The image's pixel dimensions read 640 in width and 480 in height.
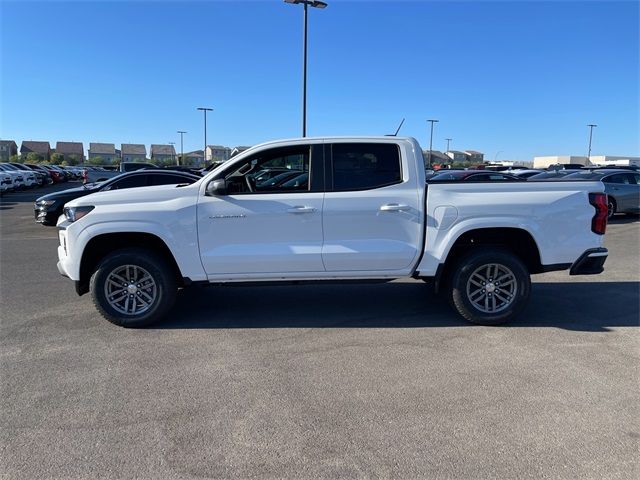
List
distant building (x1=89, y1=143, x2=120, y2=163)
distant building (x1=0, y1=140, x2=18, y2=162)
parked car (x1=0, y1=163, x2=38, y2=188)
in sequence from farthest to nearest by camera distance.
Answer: distant building (x1=89, y1=143, x2=120, y2=163) → distant building (x1=0, y1=140, x2=18, y2=162) → parked car (x1=0, y1=163, x2=38, y2=188)

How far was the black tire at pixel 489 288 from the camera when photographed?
5.20 meters

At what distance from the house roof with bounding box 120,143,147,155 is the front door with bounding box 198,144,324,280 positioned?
117 m

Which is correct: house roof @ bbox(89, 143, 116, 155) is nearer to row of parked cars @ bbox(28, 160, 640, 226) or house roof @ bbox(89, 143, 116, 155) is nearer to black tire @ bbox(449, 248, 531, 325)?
row of parked cars @ bbox(28, 160, 640, 226)

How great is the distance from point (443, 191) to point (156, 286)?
126 inches

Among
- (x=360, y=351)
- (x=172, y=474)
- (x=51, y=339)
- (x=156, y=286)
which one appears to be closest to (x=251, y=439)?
(x=172, y=474)

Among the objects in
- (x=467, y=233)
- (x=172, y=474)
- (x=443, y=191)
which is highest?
(x=443, y=191)

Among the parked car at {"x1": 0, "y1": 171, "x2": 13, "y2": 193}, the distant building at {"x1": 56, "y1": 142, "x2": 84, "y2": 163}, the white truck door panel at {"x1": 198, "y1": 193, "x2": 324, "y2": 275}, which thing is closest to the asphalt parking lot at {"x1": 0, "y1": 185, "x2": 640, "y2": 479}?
the white truck door panel at {"x1": 198, "y1": 193, "x2": 324, "y2": 275}

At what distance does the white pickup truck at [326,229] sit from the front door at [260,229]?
0.4 inches

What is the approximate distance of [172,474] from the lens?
2762 mm

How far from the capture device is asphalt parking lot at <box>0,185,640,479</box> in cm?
289

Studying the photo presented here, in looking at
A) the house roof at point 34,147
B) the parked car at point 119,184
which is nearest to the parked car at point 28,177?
the parked car at point 119,184

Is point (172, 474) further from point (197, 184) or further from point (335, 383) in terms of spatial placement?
point (197, 184)

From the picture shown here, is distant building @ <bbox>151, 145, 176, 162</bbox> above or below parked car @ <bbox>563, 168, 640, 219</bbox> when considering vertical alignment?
above

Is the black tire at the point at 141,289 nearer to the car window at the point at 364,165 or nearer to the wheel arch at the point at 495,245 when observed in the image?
the car window at the point at 364,165
